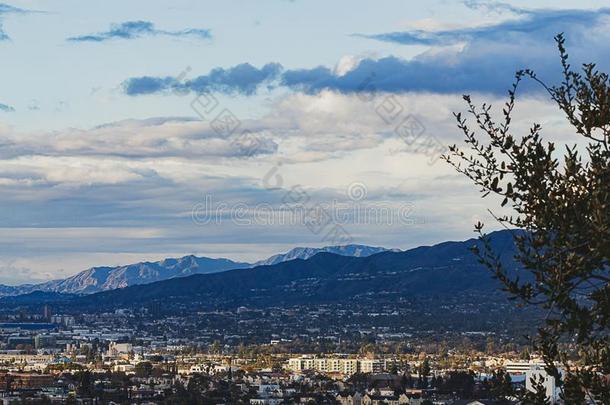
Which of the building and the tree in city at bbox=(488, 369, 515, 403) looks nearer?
the tree in city at bbox=(488, 369, 515, 403)

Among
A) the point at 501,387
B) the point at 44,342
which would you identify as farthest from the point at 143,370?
the point at 501,387

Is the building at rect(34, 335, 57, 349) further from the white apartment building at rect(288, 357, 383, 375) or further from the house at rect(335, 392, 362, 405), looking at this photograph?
the house at rect(335, 392, 362, 405)

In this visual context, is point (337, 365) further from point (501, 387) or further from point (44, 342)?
point (501, 387)

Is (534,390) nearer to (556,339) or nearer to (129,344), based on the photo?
(556,339)

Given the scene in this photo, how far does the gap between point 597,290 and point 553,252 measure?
55cm

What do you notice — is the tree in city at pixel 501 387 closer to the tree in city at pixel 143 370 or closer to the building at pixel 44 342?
the tree in city at pixel 143 370

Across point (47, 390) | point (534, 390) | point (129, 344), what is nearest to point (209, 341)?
point (129, 344)

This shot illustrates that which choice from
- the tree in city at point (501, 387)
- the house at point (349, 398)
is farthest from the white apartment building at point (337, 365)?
the tree in city at point (501, 387)

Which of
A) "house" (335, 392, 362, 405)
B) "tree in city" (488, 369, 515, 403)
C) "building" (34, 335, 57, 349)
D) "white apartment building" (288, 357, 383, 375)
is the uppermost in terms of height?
"building" (34, 335, 57, 349)

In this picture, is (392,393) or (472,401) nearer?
(472,401)

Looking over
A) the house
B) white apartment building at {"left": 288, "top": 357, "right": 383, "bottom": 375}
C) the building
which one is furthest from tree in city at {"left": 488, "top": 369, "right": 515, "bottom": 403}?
the building

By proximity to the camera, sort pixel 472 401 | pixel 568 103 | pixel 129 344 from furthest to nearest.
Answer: pixel 129 344
pixel 472 401
pixel 568 103

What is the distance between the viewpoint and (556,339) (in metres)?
11.0

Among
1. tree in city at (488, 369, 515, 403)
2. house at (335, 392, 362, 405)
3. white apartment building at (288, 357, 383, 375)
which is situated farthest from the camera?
white apartment building at (288, 357, 383, 375)
